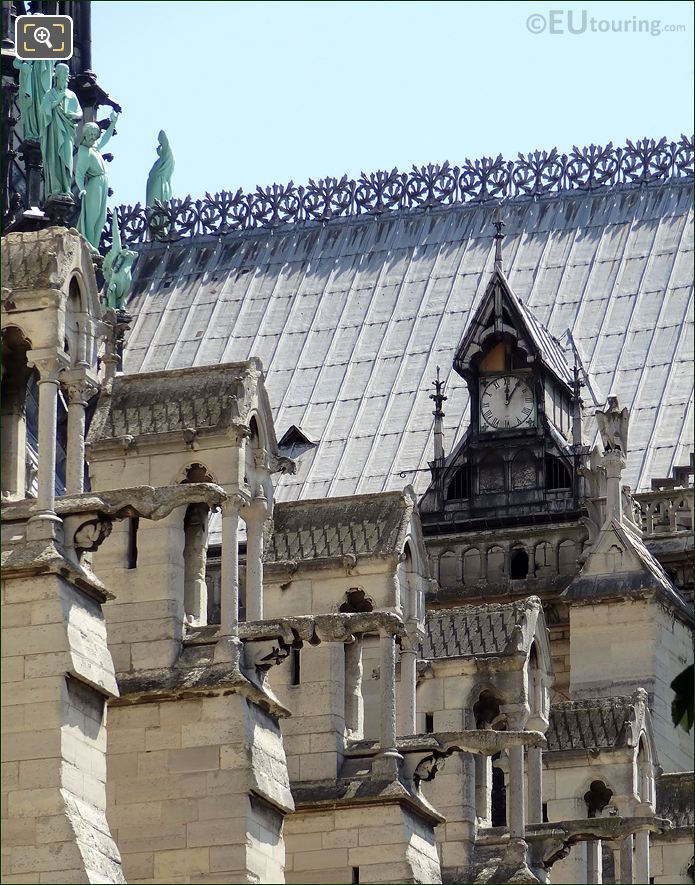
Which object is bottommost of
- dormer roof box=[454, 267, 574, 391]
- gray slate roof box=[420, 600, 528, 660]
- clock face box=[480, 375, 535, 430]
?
gray slate roof box=[420, 600, 528, 660]

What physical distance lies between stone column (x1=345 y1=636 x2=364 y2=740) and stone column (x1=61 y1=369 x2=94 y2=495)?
7.97m

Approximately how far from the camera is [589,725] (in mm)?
50469

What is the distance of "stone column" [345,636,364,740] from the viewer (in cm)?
4294

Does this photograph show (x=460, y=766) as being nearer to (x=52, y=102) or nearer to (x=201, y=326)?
(x=52, y=102)

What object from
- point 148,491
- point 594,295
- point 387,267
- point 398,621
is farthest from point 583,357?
point 148,491

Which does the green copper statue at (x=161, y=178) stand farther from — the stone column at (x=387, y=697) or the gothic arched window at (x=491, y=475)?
the stone column at (x=387, y=697)

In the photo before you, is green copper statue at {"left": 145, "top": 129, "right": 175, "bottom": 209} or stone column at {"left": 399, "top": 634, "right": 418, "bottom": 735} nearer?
stone column at {"left": 399, "top": 634, "right": 418, "bottom": 735}

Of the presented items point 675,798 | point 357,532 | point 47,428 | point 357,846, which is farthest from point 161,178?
point 47,428

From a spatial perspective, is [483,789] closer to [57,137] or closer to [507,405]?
[507,405]

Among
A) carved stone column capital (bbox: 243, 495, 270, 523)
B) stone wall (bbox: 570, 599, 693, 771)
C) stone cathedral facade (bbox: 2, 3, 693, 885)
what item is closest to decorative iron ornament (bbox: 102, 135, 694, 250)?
stone cathedral facade (bbox: 2, 3, 693, 885)

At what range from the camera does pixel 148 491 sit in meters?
36.0

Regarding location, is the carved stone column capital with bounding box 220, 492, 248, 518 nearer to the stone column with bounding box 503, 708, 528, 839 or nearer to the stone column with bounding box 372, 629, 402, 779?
the stone column with bounding box 372, 629, 402, 779

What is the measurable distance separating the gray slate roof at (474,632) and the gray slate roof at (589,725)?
3026 millimetres

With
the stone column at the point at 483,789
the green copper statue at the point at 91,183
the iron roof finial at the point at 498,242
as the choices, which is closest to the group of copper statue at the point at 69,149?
the green copper statue at the point at 91,183
